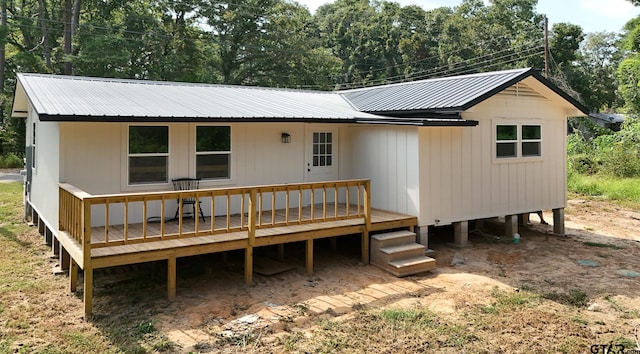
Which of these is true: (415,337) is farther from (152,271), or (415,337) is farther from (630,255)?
(630,255)

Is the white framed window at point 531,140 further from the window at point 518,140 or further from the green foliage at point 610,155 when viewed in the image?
the green foliage at point 610,155

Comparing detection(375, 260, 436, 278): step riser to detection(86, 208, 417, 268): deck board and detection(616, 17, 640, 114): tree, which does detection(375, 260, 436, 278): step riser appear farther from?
detection(616, 17, 640, 114): tree

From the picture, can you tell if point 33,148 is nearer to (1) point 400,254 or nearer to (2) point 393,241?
(2) point 393,241

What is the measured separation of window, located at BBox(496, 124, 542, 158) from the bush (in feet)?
74.6

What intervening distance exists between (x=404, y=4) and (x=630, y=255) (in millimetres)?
42914

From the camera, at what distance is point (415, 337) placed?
4.93 m

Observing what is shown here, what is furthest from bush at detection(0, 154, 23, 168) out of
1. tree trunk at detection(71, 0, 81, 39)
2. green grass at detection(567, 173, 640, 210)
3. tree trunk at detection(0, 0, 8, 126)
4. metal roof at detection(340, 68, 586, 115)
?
green grass at detection(567, 173, 640, 210)

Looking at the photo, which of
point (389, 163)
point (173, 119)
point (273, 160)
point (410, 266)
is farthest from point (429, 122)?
point (173, 119)

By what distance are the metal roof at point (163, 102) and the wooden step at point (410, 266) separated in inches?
119

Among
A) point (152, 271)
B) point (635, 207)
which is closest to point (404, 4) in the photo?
point (635, 207)

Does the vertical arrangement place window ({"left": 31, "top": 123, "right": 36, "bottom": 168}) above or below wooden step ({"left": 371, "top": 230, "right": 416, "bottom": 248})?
above

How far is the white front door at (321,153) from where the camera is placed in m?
9.58

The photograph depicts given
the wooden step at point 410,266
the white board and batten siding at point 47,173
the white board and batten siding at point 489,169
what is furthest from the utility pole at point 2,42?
the wooden step at point 410,266

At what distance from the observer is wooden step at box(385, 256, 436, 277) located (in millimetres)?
7168
